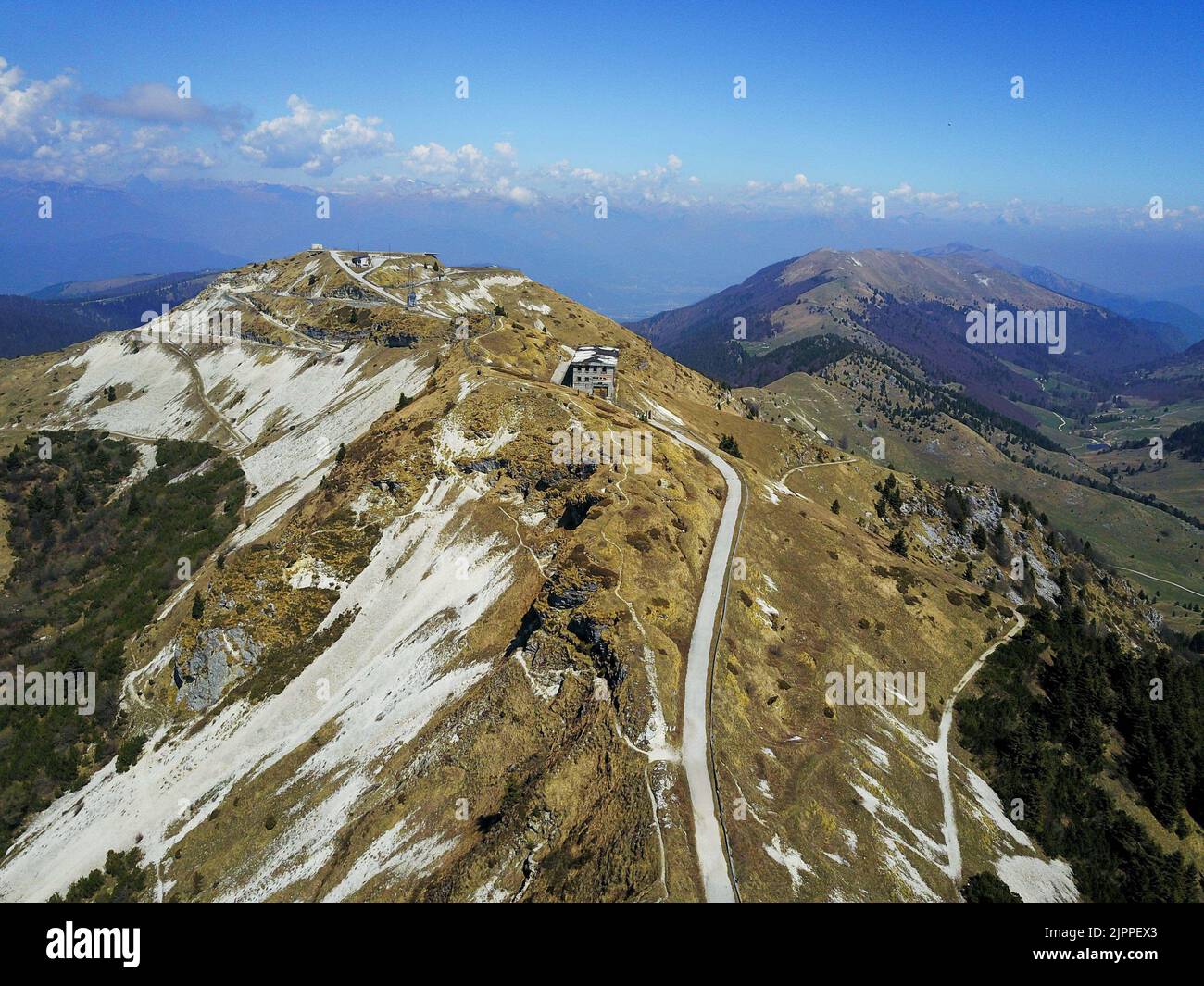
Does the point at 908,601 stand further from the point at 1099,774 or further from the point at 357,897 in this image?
the point at 357,897

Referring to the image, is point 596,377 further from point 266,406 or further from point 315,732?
point 266,406

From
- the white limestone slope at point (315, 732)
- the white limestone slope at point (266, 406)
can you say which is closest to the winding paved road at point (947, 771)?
the white limestone slope at point (315, 732)

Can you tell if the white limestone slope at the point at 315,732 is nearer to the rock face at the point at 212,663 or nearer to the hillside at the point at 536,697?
the hillside at the point at 536,697

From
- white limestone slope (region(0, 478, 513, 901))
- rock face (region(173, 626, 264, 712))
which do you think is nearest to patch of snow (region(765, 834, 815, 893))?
white limestone slope (region(0, 478, 513, 901))

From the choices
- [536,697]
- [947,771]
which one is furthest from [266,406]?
[947,771]

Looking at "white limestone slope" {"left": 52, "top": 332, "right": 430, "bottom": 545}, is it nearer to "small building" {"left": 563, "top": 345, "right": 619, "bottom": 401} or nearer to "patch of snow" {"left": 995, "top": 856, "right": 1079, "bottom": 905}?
"small building" {"left": 563, "top": 345, "right": 619, "bottom": 401}

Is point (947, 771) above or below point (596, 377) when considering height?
below
